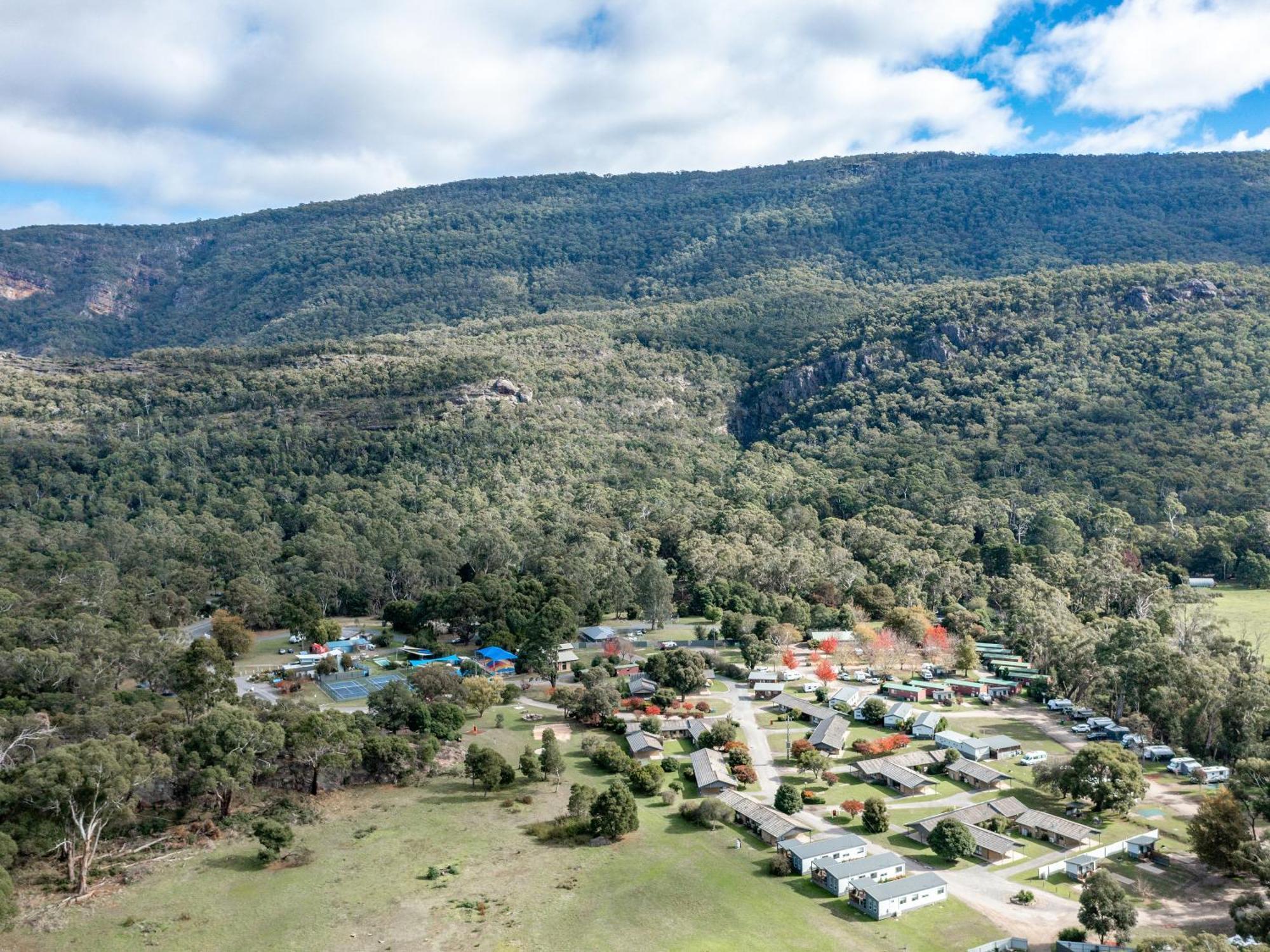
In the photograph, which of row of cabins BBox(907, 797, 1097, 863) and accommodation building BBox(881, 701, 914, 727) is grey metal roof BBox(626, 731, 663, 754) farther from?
row of cabins BBox(907, 797, 1097, 863)

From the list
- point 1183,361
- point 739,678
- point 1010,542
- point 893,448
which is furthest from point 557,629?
point 1183,361

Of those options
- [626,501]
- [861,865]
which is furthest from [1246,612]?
[626,501]

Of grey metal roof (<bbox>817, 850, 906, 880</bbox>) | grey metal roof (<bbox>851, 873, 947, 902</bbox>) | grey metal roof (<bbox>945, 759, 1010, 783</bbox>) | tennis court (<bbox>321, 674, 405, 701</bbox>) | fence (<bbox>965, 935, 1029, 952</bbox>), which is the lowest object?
fence (<bbox>965, 935, 1029, 952</bbox>)

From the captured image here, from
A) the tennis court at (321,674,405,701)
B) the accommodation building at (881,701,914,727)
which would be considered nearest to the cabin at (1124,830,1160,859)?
the accommodation building at (881,701,914,727)

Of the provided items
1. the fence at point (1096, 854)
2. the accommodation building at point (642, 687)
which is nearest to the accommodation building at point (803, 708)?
the accommodation building at point (642, 687)

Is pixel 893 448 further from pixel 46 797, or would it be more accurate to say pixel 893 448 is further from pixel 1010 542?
pixel 46 797

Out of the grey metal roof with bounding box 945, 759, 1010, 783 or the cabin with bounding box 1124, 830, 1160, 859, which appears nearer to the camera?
the cabin with bounding box 1124, 830, 1160, 859

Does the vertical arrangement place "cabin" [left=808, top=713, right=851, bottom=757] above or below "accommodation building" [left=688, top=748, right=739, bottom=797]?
above
